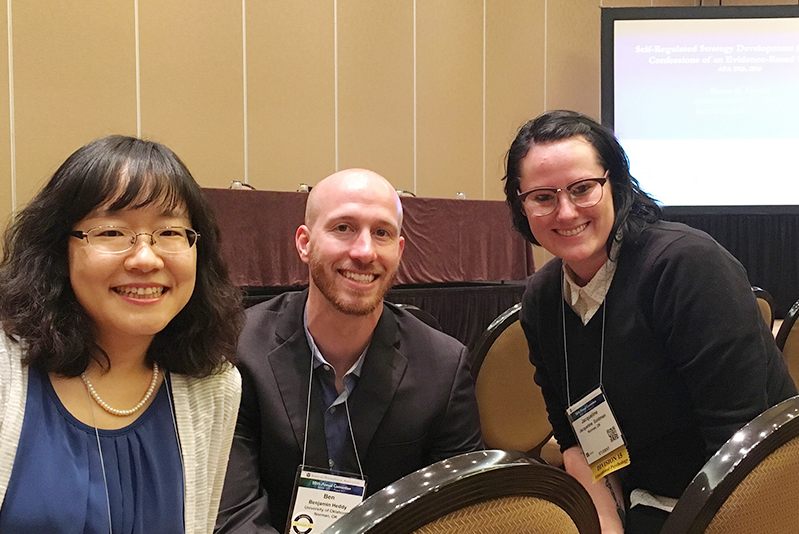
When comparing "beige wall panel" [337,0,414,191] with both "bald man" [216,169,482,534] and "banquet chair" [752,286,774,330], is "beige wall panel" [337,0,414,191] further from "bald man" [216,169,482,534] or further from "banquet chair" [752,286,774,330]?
"bald man" [216,169,482,534]

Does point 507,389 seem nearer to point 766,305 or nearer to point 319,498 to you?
point 319,498

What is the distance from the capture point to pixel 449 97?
5812 millimetres

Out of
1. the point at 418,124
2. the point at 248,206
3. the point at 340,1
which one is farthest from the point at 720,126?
the point at 248,206

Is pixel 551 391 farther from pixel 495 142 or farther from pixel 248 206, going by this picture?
pixel 495 142

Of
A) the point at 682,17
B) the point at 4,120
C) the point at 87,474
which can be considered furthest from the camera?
the point at 682,17

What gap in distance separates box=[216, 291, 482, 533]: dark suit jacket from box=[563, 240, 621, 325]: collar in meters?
0.33

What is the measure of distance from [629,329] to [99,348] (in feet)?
3.67

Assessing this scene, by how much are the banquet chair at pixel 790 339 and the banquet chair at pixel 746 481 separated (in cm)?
185

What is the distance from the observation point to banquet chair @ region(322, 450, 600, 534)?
0.60m

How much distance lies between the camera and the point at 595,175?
64.8 inches

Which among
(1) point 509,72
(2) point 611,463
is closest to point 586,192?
(2) point 611,463

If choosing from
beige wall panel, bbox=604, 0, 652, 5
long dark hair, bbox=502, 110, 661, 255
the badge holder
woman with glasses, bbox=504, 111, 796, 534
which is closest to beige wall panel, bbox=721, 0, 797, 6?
beige wall panel, bbox=604, 0, 652, 5

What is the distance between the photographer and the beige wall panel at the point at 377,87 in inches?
210

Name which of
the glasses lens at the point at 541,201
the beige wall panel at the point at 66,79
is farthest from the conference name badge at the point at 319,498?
the beige wall panel at the point at 66,79
